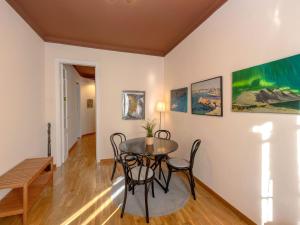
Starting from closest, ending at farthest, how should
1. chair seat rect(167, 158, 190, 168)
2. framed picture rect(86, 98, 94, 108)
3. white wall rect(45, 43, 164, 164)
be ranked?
→ chair seat rect(167, 158, 190, 168)
white wall rect(45, 43, 164, 164)
framed picture rect(86, 98, 94, 108)

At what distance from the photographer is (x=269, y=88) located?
154 cm

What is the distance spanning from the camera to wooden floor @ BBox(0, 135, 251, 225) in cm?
182

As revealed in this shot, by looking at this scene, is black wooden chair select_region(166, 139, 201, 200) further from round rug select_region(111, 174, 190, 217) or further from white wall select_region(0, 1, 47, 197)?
white wall select_region(0, 1, 47, 197)

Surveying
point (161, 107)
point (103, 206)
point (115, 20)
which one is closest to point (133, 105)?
point (161, 107)

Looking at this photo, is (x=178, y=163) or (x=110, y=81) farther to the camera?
(x=110, y=81)

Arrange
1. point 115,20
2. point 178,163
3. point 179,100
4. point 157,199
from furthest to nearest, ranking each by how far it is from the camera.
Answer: point 179,100 < point 115,20 < point 178,163 < point 157,199

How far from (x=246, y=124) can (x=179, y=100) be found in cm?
168

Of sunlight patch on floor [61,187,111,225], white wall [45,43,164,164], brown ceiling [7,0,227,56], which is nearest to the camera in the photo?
sunlight patch on floor [61,187,111,225]

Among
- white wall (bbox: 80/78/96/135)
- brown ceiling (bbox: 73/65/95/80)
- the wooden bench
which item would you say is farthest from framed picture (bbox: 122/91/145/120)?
white wall (bbox: 80/78/96/135)

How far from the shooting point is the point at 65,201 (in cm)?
219

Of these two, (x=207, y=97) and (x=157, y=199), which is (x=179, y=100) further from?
(x=157, y=199)

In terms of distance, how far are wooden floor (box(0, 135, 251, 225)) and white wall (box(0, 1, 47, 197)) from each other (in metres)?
0.70

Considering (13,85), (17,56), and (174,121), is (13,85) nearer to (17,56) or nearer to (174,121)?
(17,56)

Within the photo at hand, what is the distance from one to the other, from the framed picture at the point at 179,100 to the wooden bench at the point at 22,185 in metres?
2.60
